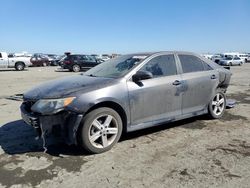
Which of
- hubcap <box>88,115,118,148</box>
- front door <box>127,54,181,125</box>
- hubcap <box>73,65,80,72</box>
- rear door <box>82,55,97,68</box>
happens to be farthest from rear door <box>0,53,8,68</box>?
hubcap <box>88,115,118,148</box>

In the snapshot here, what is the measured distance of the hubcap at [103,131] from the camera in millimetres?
4637

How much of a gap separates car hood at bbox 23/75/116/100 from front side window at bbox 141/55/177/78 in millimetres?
879

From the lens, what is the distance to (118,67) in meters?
5.61

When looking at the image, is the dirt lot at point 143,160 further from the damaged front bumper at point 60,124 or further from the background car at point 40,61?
the background car at point 40,61

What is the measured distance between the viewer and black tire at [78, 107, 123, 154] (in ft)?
14.8

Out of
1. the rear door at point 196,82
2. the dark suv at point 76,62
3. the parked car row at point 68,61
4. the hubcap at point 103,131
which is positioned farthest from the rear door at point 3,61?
the hubcap at point 103,131

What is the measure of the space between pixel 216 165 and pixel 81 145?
2.00 m

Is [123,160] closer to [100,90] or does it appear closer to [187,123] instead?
[100,90]

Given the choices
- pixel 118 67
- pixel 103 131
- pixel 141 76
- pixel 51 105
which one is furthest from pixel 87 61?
pixel 51 105

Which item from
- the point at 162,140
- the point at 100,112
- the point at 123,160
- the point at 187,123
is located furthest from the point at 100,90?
the point at 187,123

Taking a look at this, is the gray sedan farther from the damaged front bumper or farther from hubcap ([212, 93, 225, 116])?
hubcap ([212, 93, 225, 116])

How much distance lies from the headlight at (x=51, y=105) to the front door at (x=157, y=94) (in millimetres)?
1118

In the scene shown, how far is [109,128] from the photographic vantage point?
4.81 m

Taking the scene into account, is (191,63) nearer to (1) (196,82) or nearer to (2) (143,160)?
(1) (196,82)
